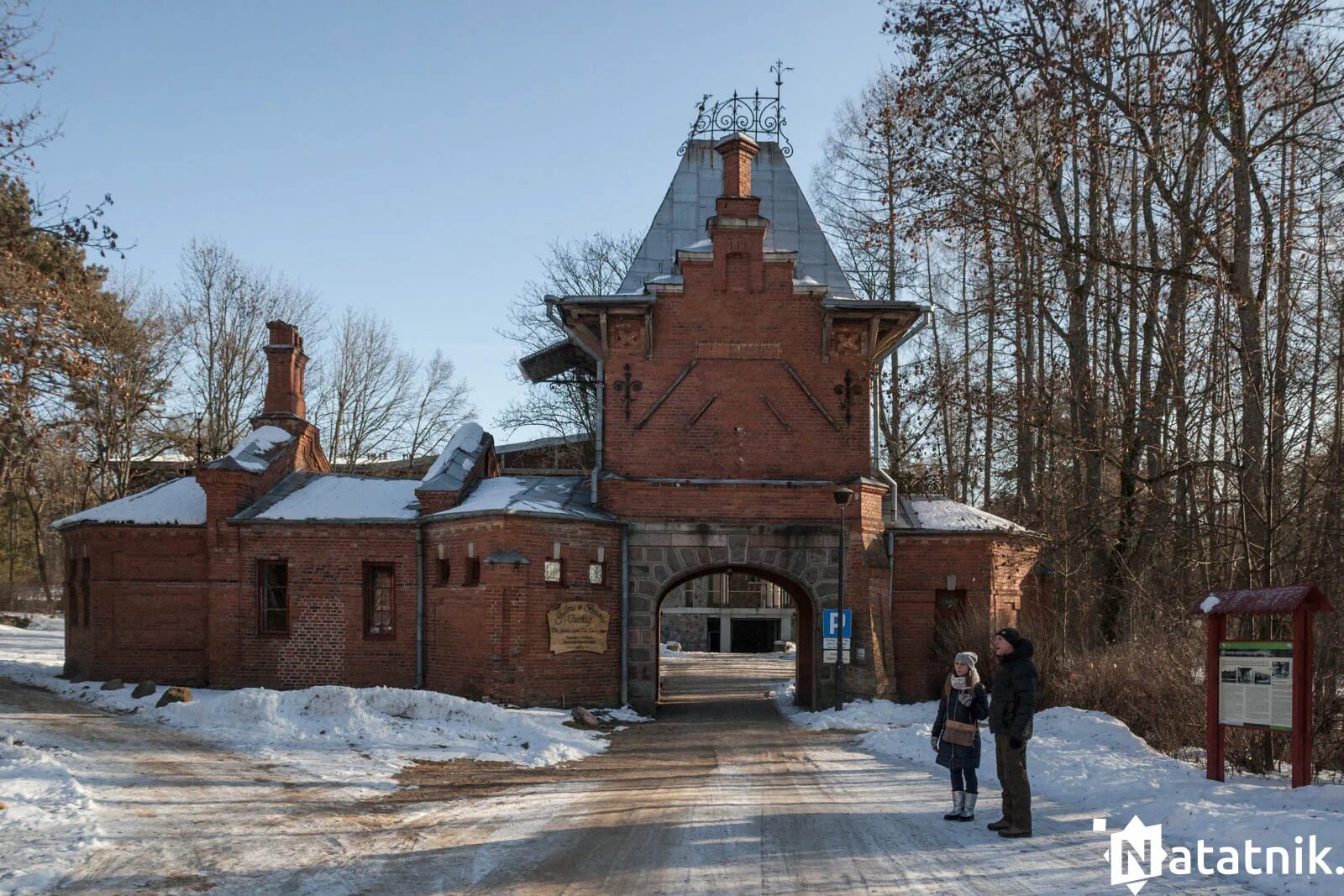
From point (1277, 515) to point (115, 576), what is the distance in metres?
20.0

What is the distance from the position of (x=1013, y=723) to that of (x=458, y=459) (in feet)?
49.0

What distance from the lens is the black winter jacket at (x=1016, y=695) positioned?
9320 millimetres

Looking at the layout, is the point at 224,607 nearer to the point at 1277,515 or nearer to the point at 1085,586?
the point at 1085,586

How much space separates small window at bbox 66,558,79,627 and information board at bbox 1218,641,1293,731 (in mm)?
20776

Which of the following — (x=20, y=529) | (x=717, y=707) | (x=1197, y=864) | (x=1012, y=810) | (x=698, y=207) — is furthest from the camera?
(x=20, y=529)

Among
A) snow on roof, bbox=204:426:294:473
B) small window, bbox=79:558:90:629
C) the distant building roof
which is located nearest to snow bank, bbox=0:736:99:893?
snow on roof, bbox=204:426:294:473

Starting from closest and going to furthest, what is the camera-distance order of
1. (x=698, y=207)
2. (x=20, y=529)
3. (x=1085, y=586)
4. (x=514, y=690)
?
(x=514, y=690) < (x=1085, y=586) < (x=698, y=207) < (x=20, y=529)

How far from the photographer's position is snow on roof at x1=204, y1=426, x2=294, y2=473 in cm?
2186

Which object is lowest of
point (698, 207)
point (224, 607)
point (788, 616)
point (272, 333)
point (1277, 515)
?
point (788, 616)

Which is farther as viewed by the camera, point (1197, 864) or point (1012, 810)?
point (1012, 810)

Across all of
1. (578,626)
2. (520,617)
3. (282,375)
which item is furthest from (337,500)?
(578,626)

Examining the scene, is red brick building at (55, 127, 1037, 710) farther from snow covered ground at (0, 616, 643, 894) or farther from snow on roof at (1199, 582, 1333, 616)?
snow on roof at (1199, 582, 1333, 616)

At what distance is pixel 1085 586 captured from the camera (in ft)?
68.3

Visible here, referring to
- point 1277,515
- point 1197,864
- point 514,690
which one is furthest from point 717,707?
point 1197,864
